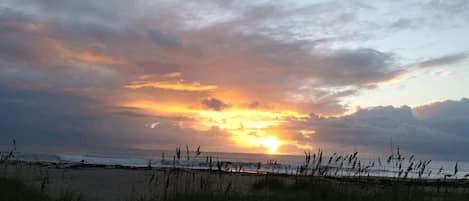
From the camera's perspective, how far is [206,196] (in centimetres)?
1234

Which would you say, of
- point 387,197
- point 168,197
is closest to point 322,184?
point 387,197

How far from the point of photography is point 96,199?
50.8 feet

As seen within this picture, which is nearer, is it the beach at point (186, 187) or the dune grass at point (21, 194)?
the dune grass at point (21, 194)

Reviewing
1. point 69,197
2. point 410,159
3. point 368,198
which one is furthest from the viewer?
point 410,159

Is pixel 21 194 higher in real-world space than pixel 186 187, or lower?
lower

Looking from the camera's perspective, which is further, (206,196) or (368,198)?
(368,198)

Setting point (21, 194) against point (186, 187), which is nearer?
point (21, 194)

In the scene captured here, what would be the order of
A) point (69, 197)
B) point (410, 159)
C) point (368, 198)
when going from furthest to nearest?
point (410, 159) < point (368, 198) < point (69, 197)

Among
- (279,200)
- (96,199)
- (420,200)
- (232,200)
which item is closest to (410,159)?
(420,200)

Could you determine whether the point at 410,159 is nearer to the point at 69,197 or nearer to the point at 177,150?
the point at 177,150

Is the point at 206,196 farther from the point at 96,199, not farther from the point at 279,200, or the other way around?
the point at 96,199

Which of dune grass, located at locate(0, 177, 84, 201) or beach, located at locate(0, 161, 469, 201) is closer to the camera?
dune grass, located at locate(0, 177, 84, 201)

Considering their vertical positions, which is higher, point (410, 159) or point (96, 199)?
point (410, 159)

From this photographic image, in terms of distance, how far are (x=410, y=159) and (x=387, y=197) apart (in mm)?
1743
